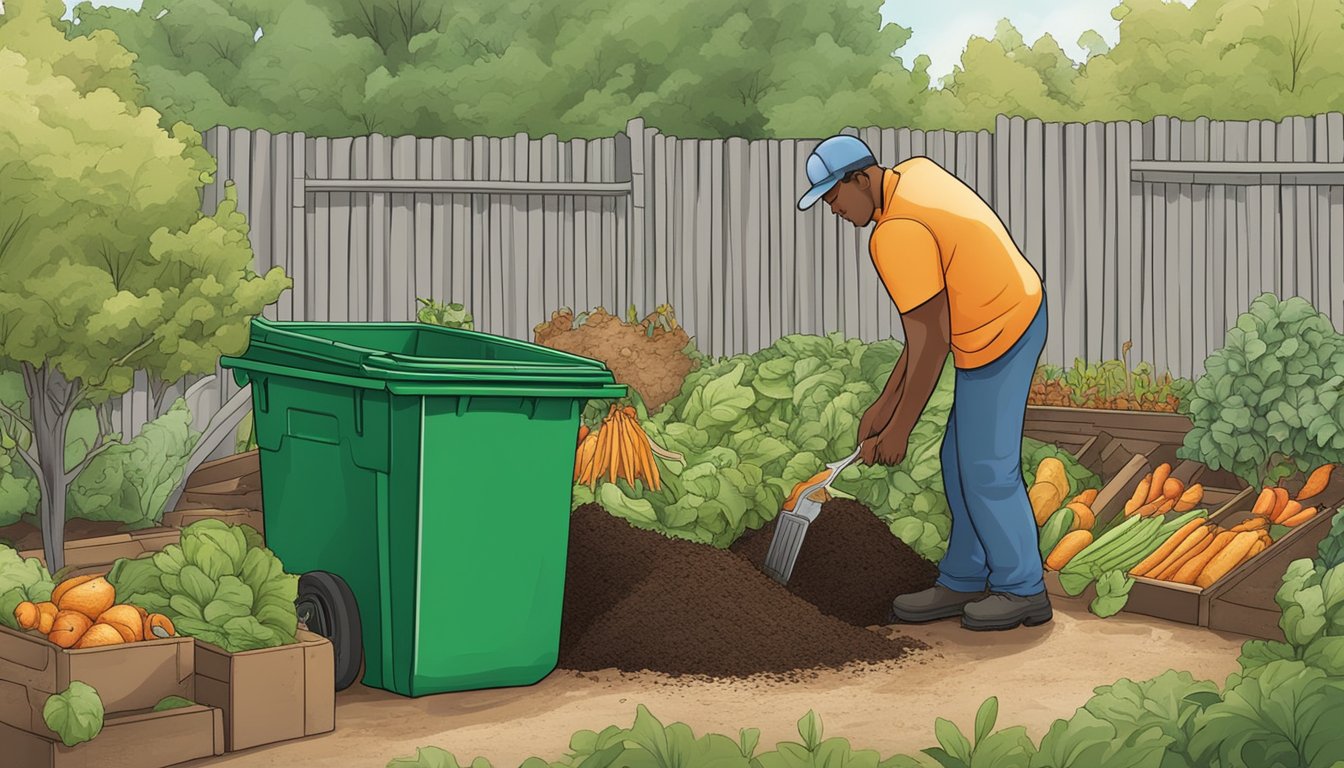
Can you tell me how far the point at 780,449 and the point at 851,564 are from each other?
0.82 m

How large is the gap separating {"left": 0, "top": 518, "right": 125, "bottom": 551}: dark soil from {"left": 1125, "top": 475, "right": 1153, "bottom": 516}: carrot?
4.82m

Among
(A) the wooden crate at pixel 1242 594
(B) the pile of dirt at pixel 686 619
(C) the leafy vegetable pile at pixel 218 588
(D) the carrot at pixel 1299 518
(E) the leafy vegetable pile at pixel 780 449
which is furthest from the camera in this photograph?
(D) the carrot at pixel 1299 518

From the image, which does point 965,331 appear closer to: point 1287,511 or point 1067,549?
point 1067,549

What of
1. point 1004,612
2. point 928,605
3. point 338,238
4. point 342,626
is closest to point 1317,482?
point 1004,612

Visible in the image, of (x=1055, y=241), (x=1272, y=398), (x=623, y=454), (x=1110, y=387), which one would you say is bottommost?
(x=623, y=454)

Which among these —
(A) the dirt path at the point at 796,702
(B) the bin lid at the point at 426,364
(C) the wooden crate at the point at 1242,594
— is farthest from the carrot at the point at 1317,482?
(B) the bin lid at the point at 426,364

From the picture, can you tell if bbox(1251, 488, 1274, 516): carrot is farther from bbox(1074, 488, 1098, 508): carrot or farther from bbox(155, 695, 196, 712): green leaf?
bbox(155, 695, 196, 712): green leaf

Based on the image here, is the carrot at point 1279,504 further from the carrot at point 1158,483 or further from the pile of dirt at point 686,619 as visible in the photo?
the pile of dirt at point 686,619

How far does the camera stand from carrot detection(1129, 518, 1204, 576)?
6664mm

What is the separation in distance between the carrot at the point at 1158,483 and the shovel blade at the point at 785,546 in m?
2.23

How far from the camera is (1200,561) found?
6.59 meters

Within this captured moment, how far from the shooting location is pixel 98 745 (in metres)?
4.16

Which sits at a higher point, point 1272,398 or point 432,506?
point 1272,398

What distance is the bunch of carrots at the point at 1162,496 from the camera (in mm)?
7332
